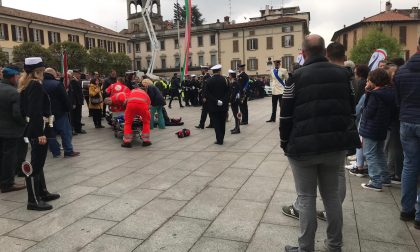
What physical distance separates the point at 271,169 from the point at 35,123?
368 centimetres

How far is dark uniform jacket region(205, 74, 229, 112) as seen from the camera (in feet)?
28.1

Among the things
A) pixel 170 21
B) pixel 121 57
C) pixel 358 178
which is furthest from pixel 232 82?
pixel 170 21

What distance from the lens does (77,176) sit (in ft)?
20.1

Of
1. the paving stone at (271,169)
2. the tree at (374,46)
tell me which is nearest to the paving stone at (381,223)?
the paving stone at (271,169)

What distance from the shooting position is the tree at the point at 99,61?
46678mm

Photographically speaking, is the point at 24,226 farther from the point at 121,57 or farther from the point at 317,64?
the point at 121,57

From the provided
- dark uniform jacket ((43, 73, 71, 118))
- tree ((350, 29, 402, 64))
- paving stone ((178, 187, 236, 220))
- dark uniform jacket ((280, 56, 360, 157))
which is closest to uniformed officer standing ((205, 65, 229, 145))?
dark uniform jacket ((43, 73, 71, 118))

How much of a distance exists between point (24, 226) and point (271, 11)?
2696 inches

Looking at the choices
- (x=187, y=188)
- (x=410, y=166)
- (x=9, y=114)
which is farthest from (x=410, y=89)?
(x=9, y=114)

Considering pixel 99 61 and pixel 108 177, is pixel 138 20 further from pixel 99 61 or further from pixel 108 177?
pixel 108 177

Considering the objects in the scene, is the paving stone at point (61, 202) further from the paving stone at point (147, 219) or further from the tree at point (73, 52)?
the tree at point (73, 52)

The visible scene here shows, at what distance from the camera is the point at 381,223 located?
3883 millimetres

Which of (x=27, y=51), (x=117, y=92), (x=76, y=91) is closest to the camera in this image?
(x=117, y=92)

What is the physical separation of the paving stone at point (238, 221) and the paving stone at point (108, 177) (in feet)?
7.23
